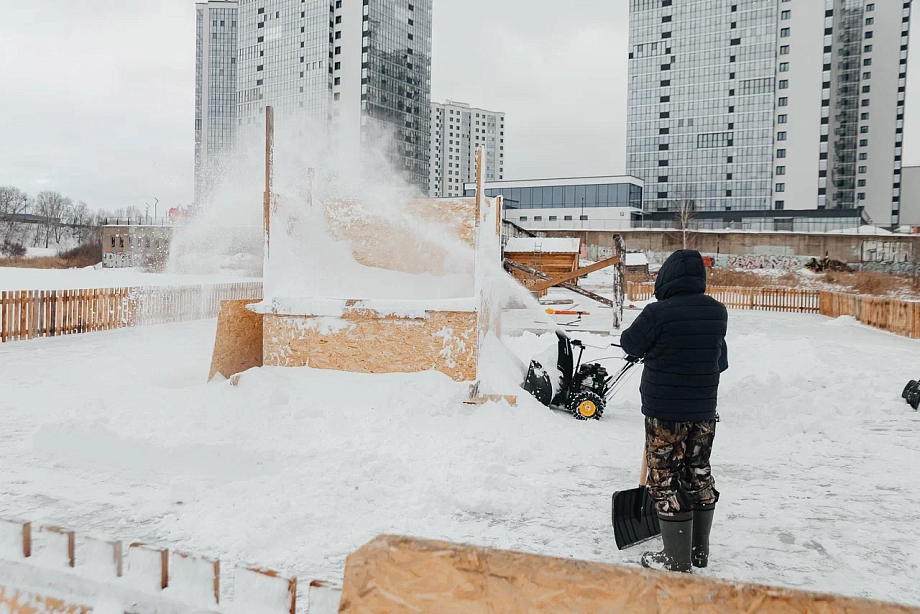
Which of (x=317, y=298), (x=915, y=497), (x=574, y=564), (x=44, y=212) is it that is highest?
(x=44, y=212)

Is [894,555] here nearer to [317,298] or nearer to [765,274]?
[317,298]

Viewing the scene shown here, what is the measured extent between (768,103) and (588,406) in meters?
78.1

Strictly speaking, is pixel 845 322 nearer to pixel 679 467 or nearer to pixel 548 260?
pixel 548 260

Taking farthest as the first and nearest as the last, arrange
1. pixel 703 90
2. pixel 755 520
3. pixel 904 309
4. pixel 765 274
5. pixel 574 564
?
pixel 703 90 < pixel 765 274 < pixel 904 309 < pixel 755 520 < pixel 574 564

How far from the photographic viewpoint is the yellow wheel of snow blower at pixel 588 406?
23.6 ft

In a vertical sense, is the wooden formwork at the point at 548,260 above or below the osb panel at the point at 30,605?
above

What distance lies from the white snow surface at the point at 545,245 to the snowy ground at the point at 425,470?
33.9ft

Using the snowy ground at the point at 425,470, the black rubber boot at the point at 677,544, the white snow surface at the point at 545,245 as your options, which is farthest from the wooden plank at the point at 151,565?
the white snow surface at the point at 545,245

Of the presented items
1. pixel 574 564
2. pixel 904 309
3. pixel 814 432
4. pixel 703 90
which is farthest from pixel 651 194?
pixel 574 564

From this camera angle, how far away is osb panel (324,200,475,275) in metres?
8.61

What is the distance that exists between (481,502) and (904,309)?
1831cm

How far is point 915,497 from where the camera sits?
5.00m

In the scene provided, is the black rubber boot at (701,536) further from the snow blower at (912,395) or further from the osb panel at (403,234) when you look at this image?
the snow blower at (912,395)

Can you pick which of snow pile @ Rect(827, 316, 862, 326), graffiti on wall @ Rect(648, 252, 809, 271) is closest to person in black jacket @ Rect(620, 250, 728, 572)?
snow pile @ Rect(827, 316, 862, 326)
